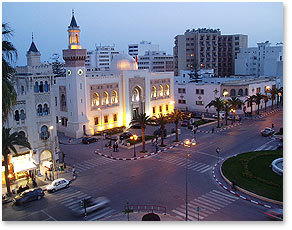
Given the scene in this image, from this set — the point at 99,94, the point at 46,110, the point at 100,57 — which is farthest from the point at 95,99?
the point at 100,57

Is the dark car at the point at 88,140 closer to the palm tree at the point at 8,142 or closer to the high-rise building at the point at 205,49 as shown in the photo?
the palm tree at the point at 8,142

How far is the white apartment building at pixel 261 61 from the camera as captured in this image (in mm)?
106625

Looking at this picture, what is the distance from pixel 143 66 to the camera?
14488 centimetres

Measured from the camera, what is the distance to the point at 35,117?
37.8 m

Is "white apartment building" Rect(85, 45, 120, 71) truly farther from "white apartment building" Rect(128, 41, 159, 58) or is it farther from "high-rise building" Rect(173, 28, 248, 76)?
"high-rise building" Rect(173, 28, 248, 76)

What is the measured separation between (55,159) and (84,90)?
63.9ft

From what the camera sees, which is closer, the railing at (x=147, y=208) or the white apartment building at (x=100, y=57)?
the railing at (x=147, y=208)

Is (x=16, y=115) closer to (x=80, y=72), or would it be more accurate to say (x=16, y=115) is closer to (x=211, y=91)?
(x=80, y=72)

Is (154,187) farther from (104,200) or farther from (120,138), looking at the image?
(120,138)

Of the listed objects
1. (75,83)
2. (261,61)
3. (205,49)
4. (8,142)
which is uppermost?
(205,49)

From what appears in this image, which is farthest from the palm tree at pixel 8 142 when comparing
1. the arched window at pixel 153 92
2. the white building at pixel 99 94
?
the arched window at pixel 153 92

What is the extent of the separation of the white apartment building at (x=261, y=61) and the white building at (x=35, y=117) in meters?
82.2

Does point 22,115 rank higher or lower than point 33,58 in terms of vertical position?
lower

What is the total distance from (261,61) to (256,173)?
88753mm
